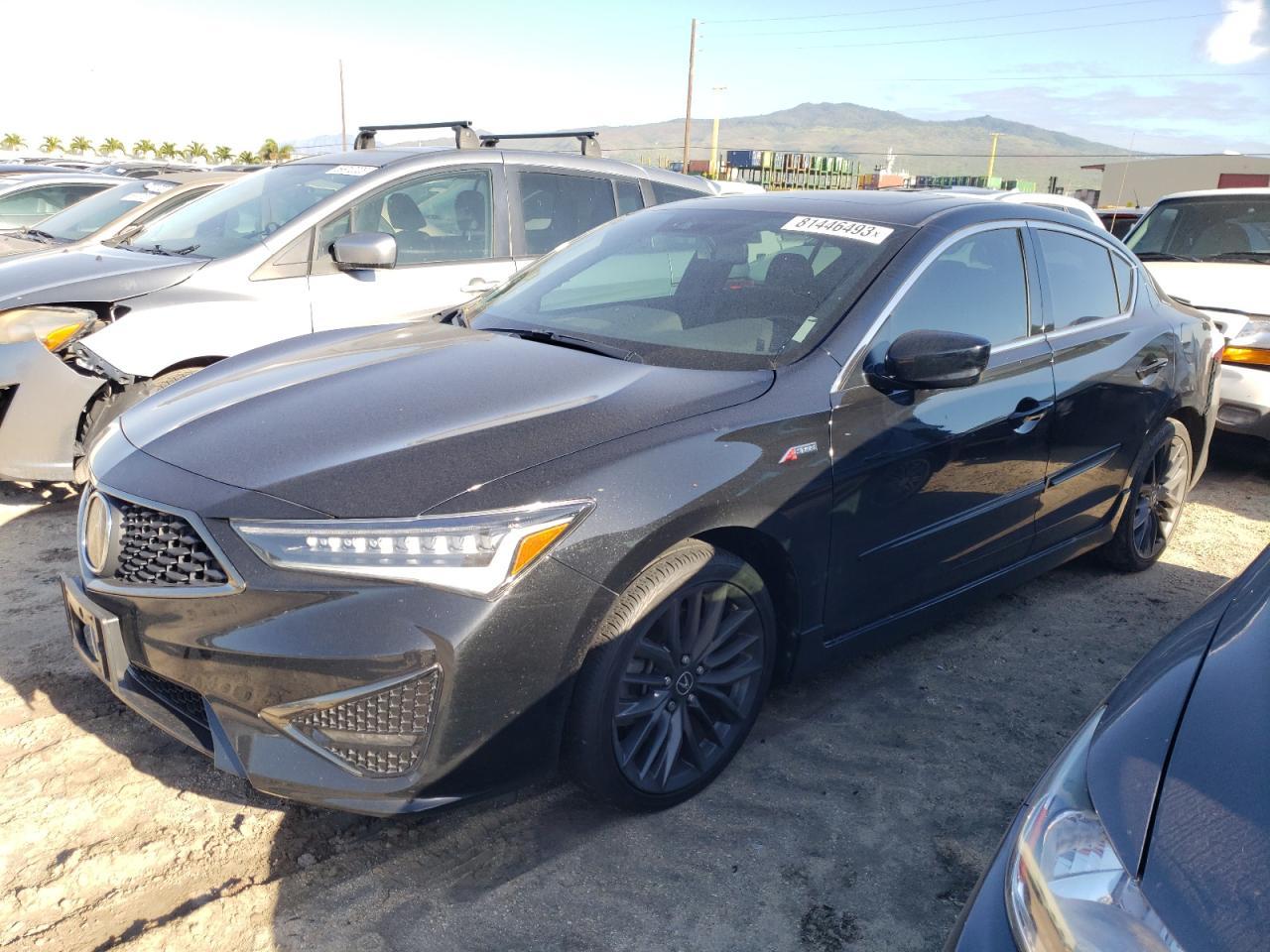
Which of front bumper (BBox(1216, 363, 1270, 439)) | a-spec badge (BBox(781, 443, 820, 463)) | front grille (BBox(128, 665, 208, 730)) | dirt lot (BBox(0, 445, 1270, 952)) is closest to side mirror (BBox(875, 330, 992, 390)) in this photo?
a-spec badge (BBox(781, 443, 820, 463))

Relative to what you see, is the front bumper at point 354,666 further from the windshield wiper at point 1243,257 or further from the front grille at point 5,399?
the windshield wiper at point 1243,257

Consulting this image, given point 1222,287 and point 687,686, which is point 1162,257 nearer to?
point 1222,287

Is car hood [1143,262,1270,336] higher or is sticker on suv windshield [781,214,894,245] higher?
sticker on suv windshield [781,214,894,245]

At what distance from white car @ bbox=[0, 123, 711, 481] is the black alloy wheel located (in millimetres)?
2790

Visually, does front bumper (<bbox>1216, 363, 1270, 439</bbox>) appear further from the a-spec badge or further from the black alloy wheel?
the black alloy wheel

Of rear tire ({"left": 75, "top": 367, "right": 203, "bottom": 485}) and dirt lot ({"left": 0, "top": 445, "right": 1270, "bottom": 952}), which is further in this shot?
rear tire ({"left": 75, "top": 367, "right": 203, "bottom": 485})

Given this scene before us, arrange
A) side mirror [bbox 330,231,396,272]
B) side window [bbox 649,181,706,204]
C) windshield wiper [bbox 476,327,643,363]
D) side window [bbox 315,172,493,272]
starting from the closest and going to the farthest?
windshield wiper [bbox 476,327,643,363], side mirror [bbox 330,231,396,272], side window [bbox 315,172,493,272], side window [bbox 649,181,706,204]

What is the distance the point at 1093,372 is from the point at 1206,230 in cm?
Result: 456

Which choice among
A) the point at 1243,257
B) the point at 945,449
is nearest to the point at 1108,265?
the point at 945,449

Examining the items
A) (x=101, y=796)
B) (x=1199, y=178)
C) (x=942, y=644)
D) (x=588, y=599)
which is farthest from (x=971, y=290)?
(x=1199, y=178)

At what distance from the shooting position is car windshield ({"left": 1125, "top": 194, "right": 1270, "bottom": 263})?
714cm

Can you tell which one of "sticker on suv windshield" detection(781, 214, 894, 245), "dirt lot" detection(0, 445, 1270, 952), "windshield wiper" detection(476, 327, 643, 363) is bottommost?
"dirt lot" detection(0, 445, 1270, 952)

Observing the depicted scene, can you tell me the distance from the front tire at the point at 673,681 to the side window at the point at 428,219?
3.23 meters

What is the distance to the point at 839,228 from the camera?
3367 mm
